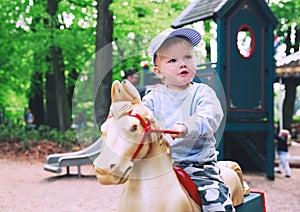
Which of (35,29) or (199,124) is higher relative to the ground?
(35,29)

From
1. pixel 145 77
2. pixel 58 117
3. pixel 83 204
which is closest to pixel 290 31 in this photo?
pixel 58 117

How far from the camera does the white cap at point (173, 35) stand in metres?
2.42

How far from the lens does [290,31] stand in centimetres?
2428

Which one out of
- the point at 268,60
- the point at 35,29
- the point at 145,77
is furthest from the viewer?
the point at 35,29

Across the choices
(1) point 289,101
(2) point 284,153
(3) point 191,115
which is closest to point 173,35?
(3) point 191,115

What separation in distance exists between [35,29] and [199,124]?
14045 millimetres

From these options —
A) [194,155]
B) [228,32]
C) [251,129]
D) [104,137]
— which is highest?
[228,32]

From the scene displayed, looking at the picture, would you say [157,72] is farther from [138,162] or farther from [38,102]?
[38,102]

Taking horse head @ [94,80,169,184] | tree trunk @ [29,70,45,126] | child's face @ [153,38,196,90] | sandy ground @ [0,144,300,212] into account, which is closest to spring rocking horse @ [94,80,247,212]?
horse head @ [94,80,169,184]

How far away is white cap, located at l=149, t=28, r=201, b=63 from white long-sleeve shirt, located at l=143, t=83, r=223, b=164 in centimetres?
25

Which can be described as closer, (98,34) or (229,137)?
(229,137)

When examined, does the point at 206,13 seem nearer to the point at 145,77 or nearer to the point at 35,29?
the point at 145,77

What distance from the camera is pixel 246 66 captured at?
9.38 metres

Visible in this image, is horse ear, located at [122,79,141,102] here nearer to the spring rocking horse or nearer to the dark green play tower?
the spring rocking horse
